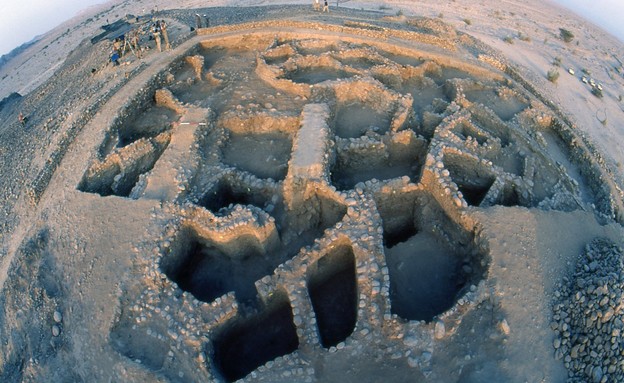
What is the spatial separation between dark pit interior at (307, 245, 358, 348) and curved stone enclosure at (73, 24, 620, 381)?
3cm

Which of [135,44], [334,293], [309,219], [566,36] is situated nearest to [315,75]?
[309,219]

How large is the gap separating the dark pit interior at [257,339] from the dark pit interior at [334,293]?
2.27ft

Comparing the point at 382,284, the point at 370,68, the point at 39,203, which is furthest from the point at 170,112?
the point at 382,284

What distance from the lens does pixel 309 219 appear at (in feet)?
36.0

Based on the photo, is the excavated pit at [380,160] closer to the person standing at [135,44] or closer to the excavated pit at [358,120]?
the excavated pit at [358,120]

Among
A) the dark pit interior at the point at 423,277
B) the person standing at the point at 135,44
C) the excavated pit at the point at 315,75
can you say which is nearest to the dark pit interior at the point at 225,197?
the dark pit interior at the point at 423,277

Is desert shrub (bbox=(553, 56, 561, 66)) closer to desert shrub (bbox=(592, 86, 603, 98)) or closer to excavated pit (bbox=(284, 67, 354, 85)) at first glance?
desert shrub (bbox=(592, 86, 603, 98))

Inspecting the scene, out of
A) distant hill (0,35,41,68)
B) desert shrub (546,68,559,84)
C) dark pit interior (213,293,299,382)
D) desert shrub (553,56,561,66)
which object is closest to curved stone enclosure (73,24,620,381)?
dark pit interior (213,293,299,382)

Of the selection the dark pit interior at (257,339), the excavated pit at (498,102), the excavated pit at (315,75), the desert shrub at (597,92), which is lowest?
the dark pit interior at (257,339)

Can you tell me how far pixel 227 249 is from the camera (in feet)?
34.8

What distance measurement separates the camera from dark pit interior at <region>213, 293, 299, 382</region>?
911 centimetres

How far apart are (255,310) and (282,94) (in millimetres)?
7594

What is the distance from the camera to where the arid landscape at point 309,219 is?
8.03m

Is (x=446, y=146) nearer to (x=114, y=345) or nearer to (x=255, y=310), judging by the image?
(x=255, y=310)
